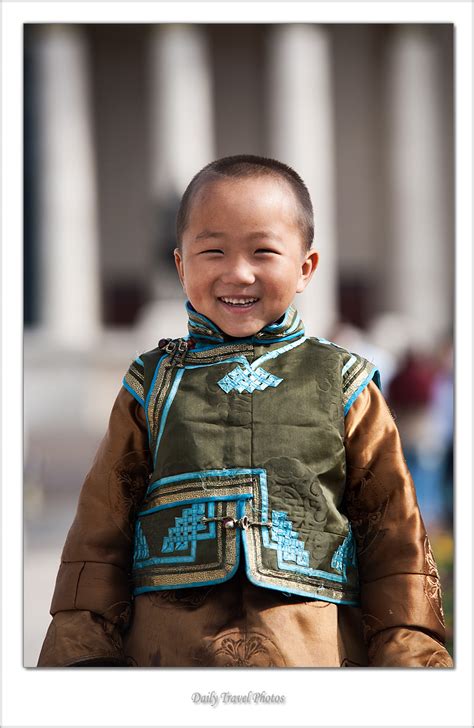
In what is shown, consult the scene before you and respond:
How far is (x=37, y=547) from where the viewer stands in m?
2.69

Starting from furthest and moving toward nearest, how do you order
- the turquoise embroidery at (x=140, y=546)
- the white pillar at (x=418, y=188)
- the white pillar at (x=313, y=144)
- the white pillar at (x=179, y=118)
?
the white pillar at (x=313, y=144) < the white pillar at (x=179, y=118) < the white pillar at (x=418, y=188) < the turquoise embroidery at (x=140, y=546)

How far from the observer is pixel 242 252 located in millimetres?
2158

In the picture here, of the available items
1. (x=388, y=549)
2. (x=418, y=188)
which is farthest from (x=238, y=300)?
(x=418, y=188)

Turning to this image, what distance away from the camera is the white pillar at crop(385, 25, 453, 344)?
99.4 inches

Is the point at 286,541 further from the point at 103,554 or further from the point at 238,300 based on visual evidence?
the point at 238,300

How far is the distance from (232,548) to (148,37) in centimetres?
137

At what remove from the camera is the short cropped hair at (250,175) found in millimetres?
2178

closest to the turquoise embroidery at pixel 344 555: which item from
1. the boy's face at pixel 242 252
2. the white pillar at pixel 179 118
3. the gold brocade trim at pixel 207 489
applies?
the gold brocade trim at pixel 207 489

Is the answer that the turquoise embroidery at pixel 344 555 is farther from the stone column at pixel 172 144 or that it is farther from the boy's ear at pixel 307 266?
the stone column at pixel 172 144
